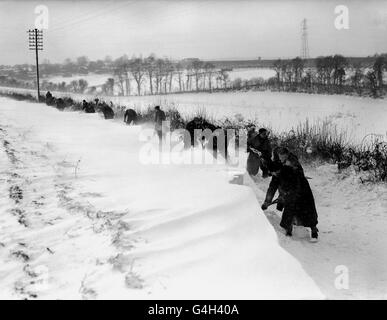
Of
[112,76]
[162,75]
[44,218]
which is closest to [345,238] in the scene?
[44,218]

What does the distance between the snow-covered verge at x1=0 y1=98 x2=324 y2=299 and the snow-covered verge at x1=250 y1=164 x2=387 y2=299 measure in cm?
122

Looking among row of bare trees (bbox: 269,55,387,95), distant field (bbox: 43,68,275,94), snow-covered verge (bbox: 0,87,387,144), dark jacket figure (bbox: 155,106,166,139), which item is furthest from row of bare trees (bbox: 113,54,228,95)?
dark jacket figure (bbox: 155,106,166,139)

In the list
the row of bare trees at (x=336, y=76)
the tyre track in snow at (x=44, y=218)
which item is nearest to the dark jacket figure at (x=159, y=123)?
the tyre track in snow at (x=44, y=218)

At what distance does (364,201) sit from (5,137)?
9693 millimetres

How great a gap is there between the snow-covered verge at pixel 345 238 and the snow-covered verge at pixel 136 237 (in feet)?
4.01

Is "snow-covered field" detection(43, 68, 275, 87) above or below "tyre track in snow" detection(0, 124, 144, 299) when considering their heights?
above

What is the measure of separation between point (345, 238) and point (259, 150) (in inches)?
131

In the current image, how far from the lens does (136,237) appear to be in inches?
187

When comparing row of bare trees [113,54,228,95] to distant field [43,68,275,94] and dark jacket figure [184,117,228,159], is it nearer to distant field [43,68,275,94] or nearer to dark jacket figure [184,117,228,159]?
distant field [43,68,275,94]

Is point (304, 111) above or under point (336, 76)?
under

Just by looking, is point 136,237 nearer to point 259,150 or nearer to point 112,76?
point 259,150

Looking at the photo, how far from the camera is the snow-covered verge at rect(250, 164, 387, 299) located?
5.66 m

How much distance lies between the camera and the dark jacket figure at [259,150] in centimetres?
997

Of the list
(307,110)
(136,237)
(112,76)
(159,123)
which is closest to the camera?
(136,237)
